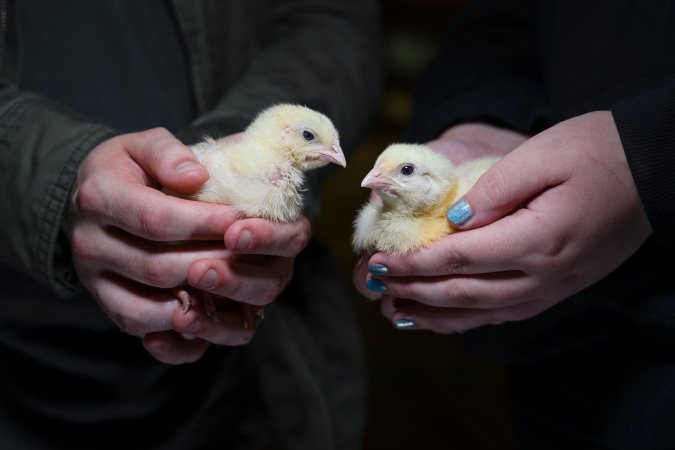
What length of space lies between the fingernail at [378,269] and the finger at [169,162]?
13.8 inches

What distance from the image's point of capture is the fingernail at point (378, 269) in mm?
1096

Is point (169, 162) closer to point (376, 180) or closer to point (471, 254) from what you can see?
point (376, 180)

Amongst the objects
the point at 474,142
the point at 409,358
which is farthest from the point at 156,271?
the point at 409,358

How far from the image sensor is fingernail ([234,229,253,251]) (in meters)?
1.00

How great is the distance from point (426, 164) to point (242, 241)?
1.24ft

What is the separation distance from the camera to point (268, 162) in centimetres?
111

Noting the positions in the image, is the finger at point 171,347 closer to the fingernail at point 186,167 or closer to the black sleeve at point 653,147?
the fingernail at point 186,167

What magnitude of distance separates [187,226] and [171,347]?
31cm

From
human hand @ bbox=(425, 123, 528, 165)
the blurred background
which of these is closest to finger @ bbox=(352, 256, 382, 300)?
human hand @ bbox=(425, 123, 528, 165)

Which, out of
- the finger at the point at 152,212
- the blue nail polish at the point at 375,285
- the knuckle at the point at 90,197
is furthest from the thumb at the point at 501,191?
the knuckle at the point at 90,197

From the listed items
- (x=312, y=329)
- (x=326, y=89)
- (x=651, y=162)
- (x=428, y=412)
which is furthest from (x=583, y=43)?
(x=428, y=412)

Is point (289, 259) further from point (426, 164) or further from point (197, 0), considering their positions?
point (197, 0)

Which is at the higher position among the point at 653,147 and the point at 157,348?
the point at 653,147

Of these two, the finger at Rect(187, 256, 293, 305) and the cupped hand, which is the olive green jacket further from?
the finger at Rect(187, 256, 293, 305)
